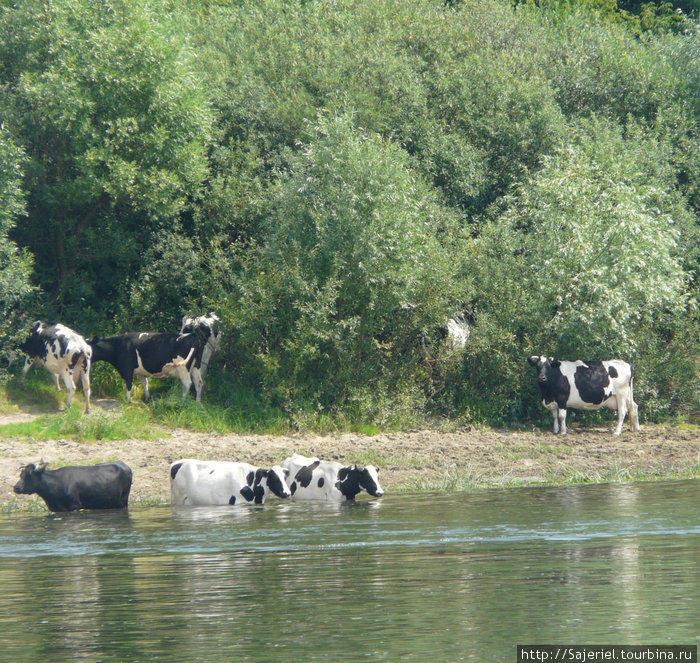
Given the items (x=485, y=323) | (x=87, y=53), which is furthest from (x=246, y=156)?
(x=485, y=323)

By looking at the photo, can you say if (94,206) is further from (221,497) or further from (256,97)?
(221,497)

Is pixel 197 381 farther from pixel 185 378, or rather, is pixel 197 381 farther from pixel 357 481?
pixel 357 481

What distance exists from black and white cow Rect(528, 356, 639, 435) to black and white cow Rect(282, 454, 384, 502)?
915 cm

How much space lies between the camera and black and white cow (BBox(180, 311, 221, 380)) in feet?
101

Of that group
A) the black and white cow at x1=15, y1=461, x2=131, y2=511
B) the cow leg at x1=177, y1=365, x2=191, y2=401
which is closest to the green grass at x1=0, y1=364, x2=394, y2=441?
the cow leg at x1=177, y1=365, x2=191, y2=401

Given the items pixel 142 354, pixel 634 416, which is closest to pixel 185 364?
pixel 142 354

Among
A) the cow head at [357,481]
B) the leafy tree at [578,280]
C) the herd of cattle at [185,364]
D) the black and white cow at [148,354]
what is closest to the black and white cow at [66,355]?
the herd of cattle at [185,364]

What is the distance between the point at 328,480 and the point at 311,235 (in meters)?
10.2

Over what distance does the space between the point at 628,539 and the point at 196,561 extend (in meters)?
6.23

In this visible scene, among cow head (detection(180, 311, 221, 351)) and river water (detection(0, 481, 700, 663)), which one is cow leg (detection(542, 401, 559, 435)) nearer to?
river water (detection(0, 481, 700, 663))

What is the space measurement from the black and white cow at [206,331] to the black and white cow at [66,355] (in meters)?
3.06

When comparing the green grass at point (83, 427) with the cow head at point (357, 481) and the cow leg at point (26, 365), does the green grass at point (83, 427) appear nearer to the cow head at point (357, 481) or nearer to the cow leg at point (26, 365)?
the cow leg at point (26, 365)

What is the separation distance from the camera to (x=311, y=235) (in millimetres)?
30531

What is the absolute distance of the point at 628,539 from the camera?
16.1 meters
